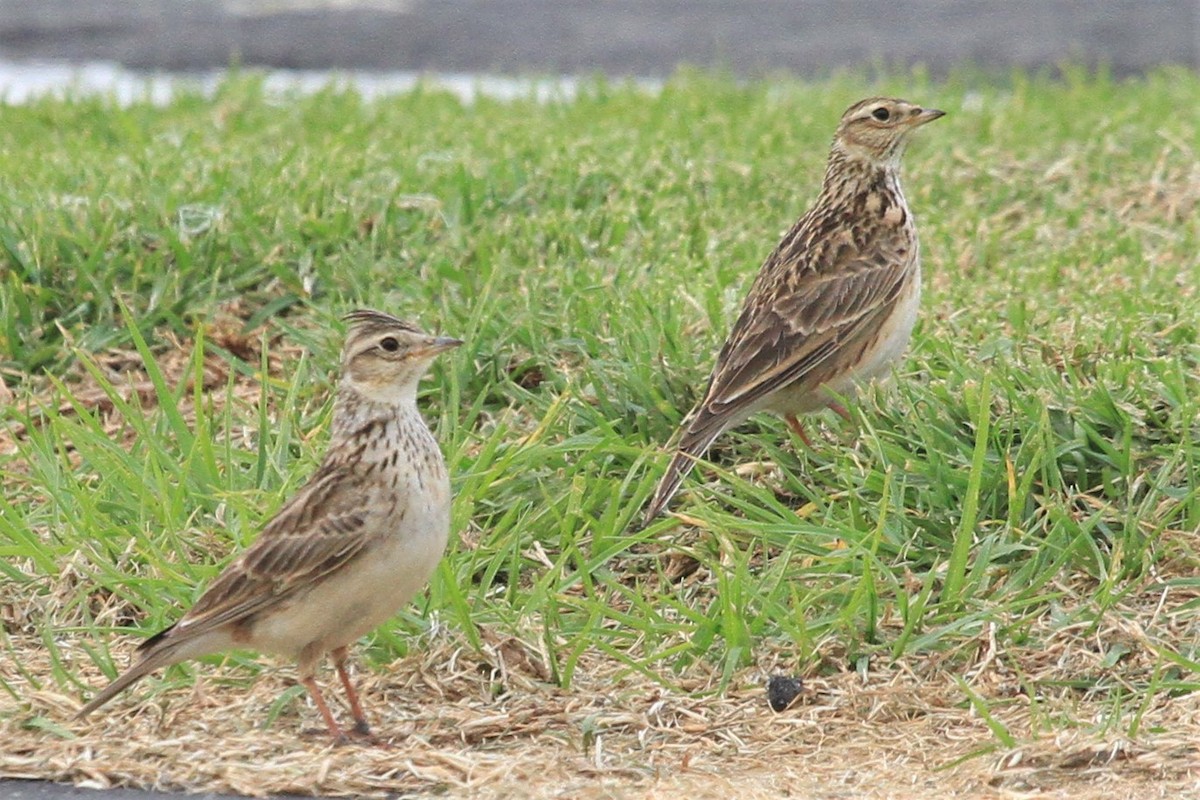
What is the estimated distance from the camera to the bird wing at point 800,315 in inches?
252

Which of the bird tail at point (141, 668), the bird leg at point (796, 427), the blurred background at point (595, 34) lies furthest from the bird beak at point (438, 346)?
the blurred background at point (595, 34)

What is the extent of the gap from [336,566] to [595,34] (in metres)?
10.2

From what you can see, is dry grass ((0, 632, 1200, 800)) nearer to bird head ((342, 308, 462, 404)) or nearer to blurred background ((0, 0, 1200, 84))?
bird head ((342, 308, 462, 404))

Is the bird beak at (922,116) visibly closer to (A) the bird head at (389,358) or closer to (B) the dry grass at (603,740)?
(B) the dry grass at (603,740)

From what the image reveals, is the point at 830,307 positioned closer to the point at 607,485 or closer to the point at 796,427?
the point at 796,427

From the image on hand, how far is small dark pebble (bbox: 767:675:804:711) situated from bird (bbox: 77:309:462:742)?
0.97 metres

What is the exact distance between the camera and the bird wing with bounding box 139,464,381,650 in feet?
16.4

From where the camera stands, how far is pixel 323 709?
5.07 m

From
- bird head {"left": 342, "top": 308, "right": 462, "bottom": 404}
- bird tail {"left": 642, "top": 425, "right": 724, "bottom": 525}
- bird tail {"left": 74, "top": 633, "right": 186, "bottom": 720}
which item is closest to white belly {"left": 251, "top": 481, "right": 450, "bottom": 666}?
bird tail {"left": 74, "top": 633, "right": 186, "bottom": 720}

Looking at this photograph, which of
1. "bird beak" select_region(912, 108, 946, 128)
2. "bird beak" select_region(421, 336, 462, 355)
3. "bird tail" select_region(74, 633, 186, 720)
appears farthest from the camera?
"bird beak" select_region(912, 108, 946, 128)

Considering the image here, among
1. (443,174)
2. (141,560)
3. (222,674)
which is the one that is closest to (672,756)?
(222,674)

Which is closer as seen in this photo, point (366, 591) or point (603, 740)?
point (366, 591)

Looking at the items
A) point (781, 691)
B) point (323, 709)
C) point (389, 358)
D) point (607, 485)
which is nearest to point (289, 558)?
point (323, 709)

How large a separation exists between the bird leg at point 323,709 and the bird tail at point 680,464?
1318 mm
